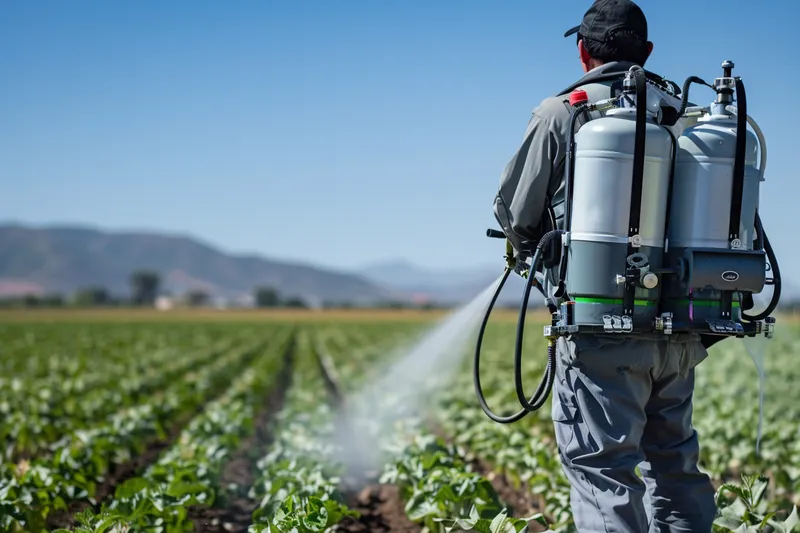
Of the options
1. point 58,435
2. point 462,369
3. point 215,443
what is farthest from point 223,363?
point 215,443

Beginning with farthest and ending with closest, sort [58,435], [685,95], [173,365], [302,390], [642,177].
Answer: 1. [173,365]
2. [302,390]
3. [58,435]
4. [685,95]
5. [642,177]

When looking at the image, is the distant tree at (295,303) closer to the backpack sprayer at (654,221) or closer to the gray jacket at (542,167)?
the gray jacket at (542,167)

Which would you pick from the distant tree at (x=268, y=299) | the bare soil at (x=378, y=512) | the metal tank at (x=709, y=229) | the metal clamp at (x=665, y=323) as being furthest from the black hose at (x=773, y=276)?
the distant tree at (x=268, y=299)

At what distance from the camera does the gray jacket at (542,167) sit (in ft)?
10.6

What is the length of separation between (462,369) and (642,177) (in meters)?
11.3

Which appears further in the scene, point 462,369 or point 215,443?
point 462,369

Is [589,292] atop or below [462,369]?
atop

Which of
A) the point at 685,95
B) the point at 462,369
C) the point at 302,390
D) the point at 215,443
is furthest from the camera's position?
the point at 462,369

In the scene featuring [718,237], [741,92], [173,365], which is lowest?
[173,365]

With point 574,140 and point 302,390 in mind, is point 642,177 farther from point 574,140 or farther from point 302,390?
point 302,390

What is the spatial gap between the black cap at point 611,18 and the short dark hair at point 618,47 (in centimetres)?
2

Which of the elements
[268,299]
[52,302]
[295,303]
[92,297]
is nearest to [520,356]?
[52,302]

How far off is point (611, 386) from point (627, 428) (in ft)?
0.51

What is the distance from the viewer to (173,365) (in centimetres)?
1722
